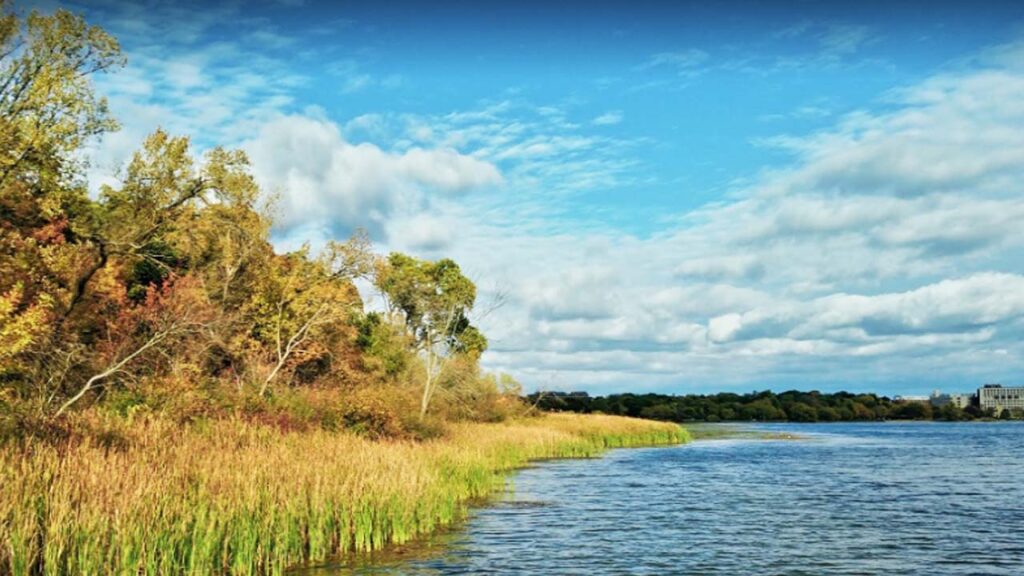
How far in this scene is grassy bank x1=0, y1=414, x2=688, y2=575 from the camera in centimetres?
1299

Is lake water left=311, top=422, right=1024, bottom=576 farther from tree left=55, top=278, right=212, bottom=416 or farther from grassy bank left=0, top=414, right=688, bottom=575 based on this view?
tree left=55, top=278, right=212, bottom=416

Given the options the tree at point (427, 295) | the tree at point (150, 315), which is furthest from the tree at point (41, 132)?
the tree at point (427, 295)

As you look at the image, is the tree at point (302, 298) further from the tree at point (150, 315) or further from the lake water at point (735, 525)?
the lake water at point (735, 525)

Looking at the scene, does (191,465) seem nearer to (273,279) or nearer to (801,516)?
(801,516)

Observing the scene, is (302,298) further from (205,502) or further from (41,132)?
(205,502)

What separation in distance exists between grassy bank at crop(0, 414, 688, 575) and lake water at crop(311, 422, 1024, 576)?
1276 mm

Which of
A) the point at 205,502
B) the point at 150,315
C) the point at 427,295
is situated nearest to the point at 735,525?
the point at 205,502

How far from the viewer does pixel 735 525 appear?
85.9 ft

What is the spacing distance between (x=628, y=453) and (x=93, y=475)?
52.3 meters

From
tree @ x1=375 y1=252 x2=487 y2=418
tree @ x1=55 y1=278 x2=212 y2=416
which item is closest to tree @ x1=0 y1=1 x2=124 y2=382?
tree @ x1=55 y1=278 x2=212 y2=416

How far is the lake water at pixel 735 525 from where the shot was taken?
19.4m

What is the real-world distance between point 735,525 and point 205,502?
679 inches

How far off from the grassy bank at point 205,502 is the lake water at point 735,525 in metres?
1.28

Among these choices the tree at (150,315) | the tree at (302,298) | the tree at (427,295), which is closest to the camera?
the tree at (150,315)
